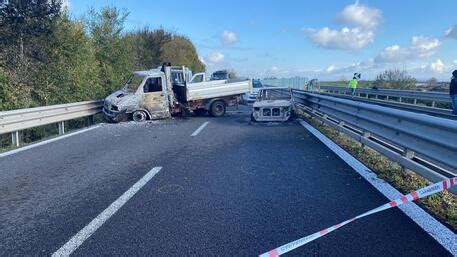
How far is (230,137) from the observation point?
9.84 metres

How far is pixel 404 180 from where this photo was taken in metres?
5.23

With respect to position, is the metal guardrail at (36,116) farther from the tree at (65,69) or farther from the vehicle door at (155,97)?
the tree at (65,69)

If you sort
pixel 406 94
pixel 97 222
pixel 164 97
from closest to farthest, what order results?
pixel 97 222, pixel 164 97, pixel 406 94

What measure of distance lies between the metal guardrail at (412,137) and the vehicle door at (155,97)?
27.1ft

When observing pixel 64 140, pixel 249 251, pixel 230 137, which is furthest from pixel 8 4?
pixel 249 251

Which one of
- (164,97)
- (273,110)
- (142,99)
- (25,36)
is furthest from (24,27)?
(273,110)

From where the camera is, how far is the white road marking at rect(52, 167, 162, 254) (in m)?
3.36

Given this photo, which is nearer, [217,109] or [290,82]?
[217,109]

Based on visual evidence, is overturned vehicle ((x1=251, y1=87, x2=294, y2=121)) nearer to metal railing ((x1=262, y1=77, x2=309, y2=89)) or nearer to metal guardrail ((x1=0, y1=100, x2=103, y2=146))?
metal guardrail ((x1=0, y1=100, x2=103, y2=146))

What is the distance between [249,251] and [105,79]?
20.5 m

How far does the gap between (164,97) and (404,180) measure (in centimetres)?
1100

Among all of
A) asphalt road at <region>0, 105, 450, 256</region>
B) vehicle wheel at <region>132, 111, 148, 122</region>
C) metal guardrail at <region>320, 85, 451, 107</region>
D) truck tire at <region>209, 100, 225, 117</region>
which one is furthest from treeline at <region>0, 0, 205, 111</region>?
metal guardrail at <region>320, 85, 451, 107</region>

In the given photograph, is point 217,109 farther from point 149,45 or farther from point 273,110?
point 149,45

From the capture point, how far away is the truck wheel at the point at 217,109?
1608 centimetres
